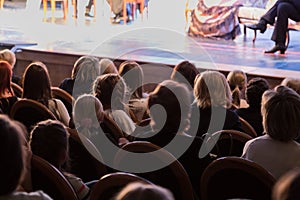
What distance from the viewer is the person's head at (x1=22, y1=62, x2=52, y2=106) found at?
3.03 metres

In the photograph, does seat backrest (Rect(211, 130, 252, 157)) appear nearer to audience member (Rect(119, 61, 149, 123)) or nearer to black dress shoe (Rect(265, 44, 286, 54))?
audience member (Rect(119, 61, 149, 123))

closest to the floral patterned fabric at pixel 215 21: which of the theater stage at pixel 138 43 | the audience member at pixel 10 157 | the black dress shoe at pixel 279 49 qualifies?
the theater stage at pixel 138 43

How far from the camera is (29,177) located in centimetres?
172

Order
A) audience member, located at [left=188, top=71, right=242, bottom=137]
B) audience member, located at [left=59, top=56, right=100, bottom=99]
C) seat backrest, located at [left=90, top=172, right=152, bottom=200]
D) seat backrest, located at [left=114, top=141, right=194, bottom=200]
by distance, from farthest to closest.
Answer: audience member, located at [left=59, top=56, right=100, bottom=99] < audience member, located at [left=188, top=71, right=242, bottom=137] < seat backrest, located at [left=114, top=141, right=194, bottom=200] < seat backrest, located at [left=90, top=172, right=152, bottom=200]

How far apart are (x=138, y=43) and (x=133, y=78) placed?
3841mm

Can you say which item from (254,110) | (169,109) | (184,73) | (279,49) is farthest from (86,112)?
(279,49)

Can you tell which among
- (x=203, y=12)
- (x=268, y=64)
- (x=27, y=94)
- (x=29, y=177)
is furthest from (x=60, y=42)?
(x=29, y=177)

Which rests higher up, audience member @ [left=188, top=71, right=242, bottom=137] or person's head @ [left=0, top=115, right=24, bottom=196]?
person's head @ [left=0, top=115, right=24, bottom=196]

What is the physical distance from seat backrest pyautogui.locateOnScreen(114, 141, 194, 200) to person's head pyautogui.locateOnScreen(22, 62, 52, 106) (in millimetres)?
1245

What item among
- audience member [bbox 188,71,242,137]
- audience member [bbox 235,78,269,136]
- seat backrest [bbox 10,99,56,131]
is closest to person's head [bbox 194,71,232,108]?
audience member [bbox 188,71,242,137]

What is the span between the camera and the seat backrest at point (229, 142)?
2355 millimetres

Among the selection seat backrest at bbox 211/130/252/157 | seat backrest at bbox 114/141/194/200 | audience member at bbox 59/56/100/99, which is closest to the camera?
seat backrest at bbox 114/141/194/200

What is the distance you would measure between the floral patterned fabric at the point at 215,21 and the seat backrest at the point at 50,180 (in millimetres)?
5995

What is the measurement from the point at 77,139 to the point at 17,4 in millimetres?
10649
